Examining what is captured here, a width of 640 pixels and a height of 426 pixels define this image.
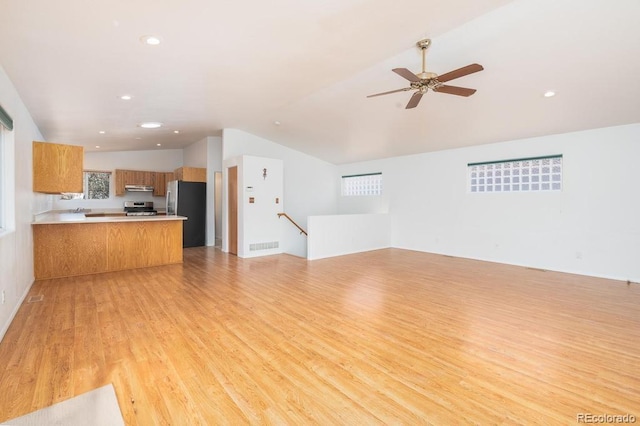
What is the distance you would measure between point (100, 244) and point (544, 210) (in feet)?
26.8

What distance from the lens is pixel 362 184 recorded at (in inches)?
371

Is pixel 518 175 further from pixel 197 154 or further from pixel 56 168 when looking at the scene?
pixel 56 168

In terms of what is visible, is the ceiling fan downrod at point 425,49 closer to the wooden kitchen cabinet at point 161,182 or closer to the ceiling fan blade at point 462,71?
the ceiling fan blade at point 462,71

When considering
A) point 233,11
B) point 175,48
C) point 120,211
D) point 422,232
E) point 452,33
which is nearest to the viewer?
point 233,11

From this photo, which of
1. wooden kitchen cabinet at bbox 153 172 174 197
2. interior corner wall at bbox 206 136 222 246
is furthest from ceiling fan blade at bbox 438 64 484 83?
wooden kitchen cabinet at bbox 153 172 174 197

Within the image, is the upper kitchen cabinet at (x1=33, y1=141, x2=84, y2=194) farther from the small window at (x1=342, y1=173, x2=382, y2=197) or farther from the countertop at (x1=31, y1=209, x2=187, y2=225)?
the small window at (x1=342, y1=173, x2=382, y2=197)

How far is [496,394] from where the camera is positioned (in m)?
1.95

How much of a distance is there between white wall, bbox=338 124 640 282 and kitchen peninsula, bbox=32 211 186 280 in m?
5.84

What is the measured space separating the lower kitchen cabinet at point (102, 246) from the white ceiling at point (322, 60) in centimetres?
192

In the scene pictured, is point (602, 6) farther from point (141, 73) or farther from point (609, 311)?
point (141, 73)

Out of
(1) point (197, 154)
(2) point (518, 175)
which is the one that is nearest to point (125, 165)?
(1) point (197, 154)

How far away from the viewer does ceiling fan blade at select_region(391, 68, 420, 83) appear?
3.00 meters

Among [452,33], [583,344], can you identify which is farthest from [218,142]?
[583,344]

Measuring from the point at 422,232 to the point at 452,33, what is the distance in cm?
525
